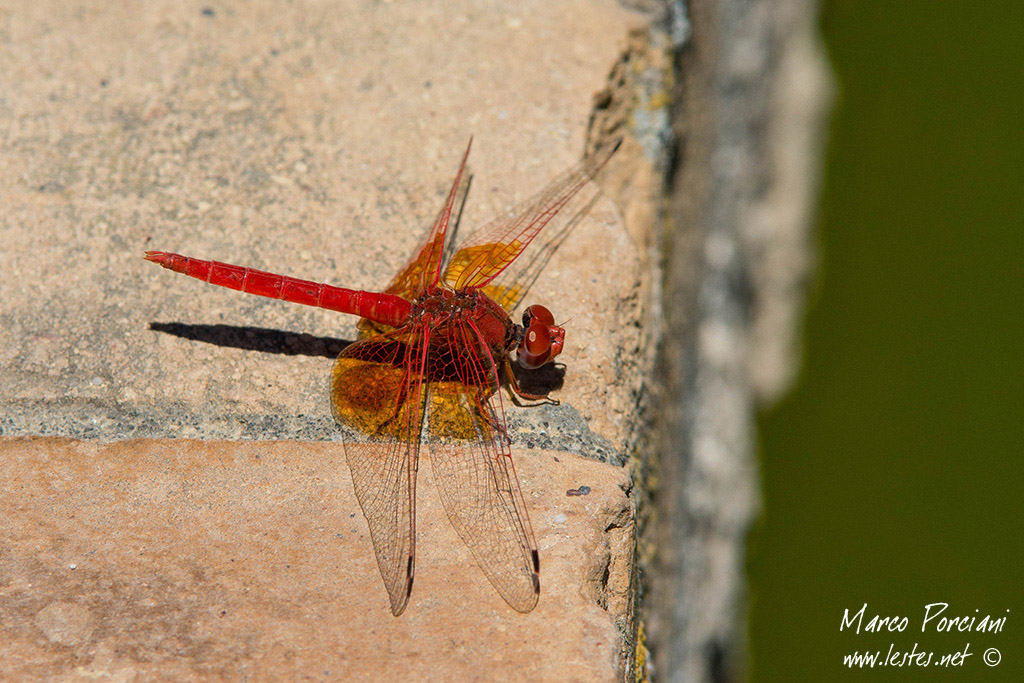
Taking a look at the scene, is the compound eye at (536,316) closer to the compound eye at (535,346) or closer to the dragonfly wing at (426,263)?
the compound eye at (535,346)

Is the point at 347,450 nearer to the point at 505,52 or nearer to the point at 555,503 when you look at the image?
the point at 555,503

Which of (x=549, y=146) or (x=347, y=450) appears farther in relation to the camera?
(x=549, y=146)

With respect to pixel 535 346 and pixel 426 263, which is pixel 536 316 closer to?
pixel 535 346

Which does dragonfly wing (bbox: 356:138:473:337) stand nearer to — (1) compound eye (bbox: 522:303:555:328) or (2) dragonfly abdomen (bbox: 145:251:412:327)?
(2) dragonfly abdomen (bbox: 145:251:412:327)

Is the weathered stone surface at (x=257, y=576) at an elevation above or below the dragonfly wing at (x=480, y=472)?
below

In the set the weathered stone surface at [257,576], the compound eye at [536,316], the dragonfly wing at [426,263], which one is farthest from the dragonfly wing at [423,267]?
the weathered stone surface at [257,576]

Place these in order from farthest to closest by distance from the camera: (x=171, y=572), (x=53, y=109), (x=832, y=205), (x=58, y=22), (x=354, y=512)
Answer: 1. (x=832, y=205)
2. (x=58, y=22)
3. (x=53, y=109)
4. (x=354, y=512)
5. (x=171, y=572)

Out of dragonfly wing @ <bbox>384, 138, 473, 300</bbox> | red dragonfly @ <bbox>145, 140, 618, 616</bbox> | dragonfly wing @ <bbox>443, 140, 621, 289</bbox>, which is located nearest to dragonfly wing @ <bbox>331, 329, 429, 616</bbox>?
red dragonfly @ <bbox>145, 140, 618, 616</bbox>

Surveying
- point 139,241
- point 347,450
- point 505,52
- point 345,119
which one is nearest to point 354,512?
point 347,450
